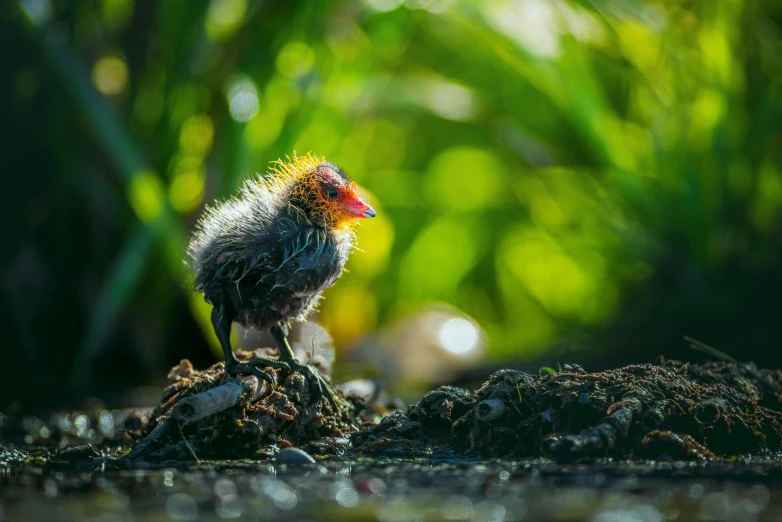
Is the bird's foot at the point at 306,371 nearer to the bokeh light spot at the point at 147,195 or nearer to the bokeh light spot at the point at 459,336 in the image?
the bokeh light spot at the point at 147,195

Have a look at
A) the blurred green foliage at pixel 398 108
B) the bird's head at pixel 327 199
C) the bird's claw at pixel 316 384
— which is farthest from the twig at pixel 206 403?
the blurred green foliage at pixel 398 108

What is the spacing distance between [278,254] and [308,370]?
0.59m

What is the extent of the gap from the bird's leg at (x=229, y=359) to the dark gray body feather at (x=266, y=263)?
1.7 inches

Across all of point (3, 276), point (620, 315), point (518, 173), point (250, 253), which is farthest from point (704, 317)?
point (3, 276)

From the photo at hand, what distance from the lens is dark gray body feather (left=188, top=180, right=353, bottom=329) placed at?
502 cm

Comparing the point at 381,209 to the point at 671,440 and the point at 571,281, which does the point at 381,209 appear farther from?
the point at 671,440

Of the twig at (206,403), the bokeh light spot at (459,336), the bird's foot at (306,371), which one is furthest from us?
the bokeh light spot at (459,336)

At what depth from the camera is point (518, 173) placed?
12.1 metres

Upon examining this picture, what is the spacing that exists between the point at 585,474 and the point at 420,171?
9.73 metres

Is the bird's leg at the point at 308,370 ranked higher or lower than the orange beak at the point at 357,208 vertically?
lower

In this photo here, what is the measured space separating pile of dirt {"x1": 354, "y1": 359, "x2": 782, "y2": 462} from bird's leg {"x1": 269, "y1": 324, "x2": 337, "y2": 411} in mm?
339

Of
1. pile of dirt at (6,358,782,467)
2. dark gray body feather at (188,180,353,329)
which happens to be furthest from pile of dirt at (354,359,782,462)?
dark gray body feather at (188,180,353,329)

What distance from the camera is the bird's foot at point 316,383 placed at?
16.8 ft

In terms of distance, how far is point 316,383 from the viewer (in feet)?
16.8
